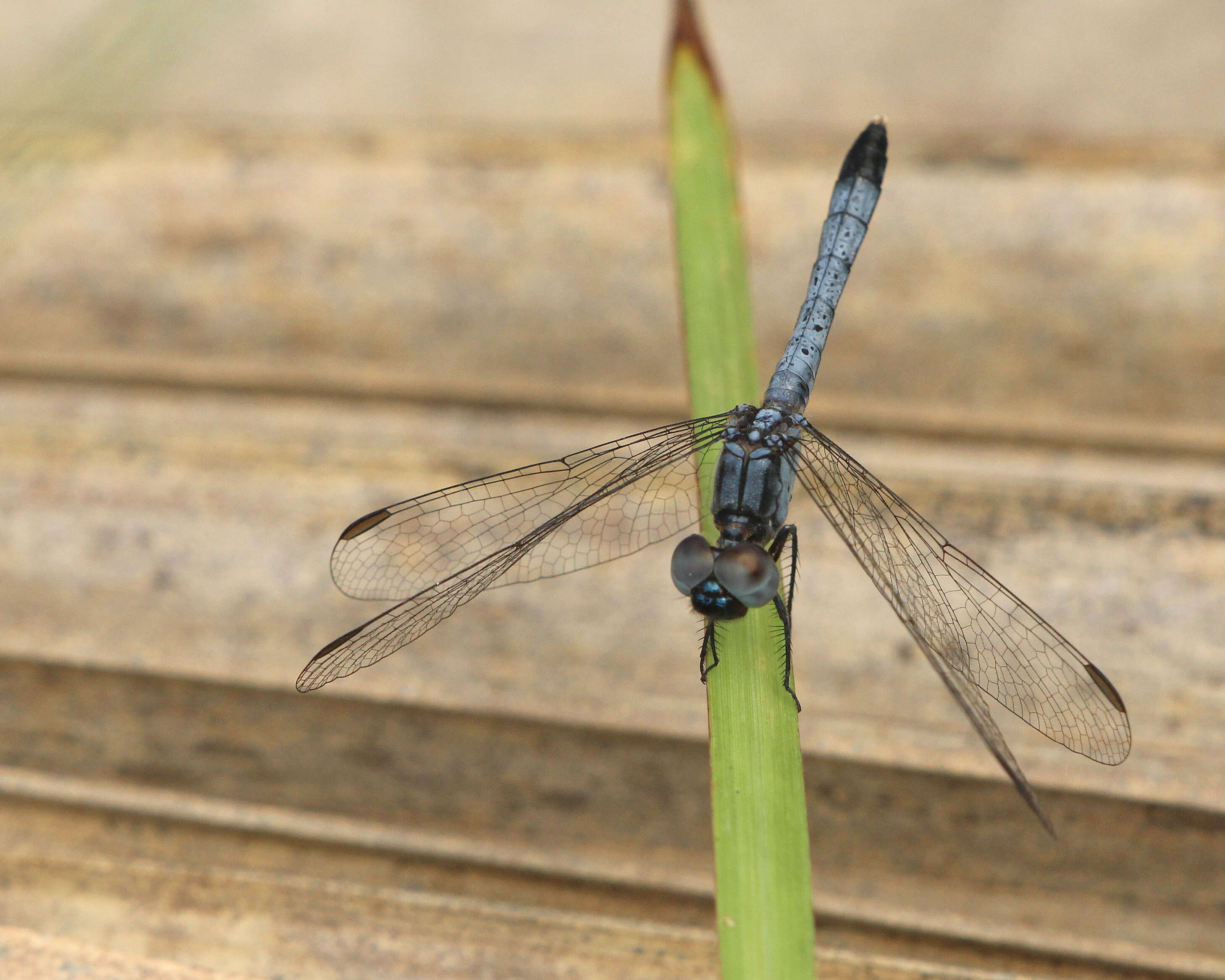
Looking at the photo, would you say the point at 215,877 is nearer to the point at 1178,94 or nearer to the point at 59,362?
the point at 59,362

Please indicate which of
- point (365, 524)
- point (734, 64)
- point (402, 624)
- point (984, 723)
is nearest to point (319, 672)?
point (402, 624)

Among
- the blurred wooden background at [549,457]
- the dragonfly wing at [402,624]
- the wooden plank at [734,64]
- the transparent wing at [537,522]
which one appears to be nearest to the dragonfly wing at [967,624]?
the blurred wooden background at [549,457]

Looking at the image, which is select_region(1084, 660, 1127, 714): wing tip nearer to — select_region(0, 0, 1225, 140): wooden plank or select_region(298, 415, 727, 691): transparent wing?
select_region(298, 415, 727, 691): transparent wing

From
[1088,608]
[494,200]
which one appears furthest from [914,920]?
[494,200]

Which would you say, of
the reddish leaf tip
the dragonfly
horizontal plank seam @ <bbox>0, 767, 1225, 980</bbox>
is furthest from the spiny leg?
the reddish leaf tip

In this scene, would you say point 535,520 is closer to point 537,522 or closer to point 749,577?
point 537,522

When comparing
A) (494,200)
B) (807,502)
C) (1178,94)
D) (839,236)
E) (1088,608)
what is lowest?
(1088,608)
